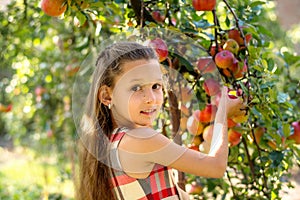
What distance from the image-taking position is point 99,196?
1.31 m

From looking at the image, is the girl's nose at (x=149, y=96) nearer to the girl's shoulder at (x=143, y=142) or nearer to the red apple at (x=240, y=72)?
the girl's shoulder at (x=143, y=142)

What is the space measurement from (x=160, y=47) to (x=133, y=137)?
29cm

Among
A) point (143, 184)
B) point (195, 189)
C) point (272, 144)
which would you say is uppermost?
point (143, 184)

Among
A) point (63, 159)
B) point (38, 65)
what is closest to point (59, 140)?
point (63, 159)

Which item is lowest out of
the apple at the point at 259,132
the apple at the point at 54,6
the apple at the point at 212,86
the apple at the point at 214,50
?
the apple at the point at 259,132

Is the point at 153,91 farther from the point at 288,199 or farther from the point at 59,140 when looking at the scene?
the point at 59,140

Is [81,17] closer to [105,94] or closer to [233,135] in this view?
[105,94]

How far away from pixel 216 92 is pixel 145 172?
1.11 ft

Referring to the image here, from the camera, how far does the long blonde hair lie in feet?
4.08

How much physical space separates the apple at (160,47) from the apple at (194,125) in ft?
0.59

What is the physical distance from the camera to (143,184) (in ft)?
3.91

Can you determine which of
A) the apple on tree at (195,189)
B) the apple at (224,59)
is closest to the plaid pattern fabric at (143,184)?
the apple at (224,59)

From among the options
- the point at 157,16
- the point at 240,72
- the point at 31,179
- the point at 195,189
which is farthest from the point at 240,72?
the point at 31,179

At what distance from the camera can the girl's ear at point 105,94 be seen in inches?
49.7
